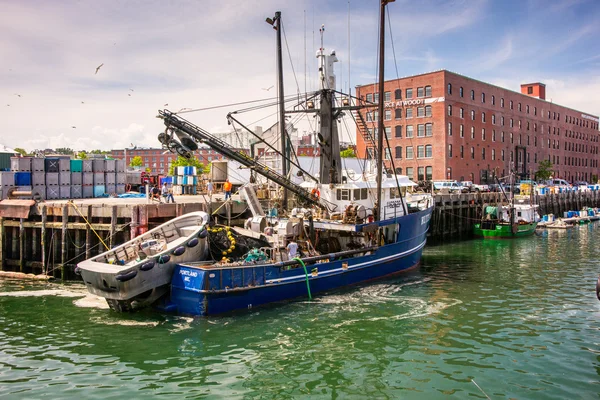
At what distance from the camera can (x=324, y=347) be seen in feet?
38.9

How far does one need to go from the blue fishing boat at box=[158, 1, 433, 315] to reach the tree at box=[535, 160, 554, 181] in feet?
175

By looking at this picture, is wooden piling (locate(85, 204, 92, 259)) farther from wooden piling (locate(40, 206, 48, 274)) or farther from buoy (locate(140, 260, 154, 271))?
buoy (locate(140, 260, 154, 271))

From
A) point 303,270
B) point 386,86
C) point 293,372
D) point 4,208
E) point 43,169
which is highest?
point 386,86

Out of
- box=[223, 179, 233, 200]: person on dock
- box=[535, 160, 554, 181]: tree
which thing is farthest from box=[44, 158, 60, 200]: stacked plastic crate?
box=[535, 160, 554, 181]: tree

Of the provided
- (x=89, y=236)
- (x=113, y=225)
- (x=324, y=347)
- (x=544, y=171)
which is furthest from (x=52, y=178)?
(x=544, y=171)

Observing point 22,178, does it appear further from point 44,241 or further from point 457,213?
point 457,213

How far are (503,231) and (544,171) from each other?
1556 inches

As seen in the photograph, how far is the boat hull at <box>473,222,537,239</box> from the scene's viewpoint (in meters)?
35.5

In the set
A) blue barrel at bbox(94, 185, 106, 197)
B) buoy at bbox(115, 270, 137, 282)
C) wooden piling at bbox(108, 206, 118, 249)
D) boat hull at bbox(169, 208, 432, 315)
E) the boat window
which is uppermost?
blue barrel at bbox(94, 185, 106, 197)

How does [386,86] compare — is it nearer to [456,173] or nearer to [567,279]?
[456,173]

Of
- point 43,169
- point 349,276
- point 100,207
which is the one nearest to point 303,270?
point 349,276

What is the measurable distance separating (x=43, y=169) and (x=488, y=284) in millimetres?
24034

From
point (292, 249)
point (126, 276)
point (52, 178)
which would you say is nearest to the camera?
point (126, 276)

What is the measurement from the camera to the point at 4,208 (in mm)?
22234
